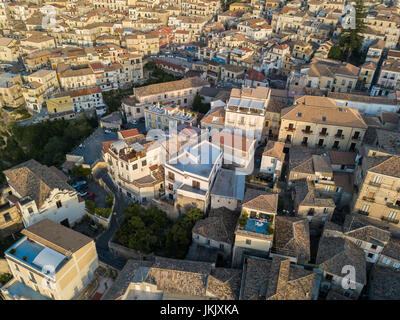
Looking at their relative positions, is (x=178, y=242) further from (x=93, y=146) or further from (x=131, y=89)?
(x=131, y=89)

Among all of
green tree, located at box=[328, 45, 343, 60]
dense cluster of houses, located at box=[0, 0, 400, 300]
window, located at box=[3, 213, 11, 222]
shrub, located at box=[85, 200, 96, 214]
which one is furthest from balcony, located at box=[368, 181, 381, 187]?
green tree, located at box=[328, 45, 343, 60]

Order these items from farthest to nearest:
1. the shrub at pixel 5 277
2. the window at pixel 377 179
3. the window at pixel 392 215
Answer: the shrub at pixel 5 277 → the window at pixel 392 215 → the window at pixel 377 179

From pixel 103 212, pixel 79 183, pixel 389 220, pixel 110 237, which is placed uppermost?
pixel 389 220

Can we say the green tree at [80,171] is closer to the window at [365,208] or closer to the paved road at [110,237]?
the paved road at [110,237]

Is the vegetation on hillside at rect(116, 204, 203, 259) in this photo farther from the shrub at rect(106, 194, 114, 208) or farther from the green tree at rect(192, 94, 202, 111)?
the green tree at rect(192, 94, 202, 111)

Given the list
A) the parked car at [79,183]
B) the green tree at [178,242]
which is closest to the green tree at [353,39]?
the green tree at [178,242]

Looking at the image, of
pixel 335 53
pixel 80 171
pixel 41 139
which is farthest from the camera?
pixel 335 53

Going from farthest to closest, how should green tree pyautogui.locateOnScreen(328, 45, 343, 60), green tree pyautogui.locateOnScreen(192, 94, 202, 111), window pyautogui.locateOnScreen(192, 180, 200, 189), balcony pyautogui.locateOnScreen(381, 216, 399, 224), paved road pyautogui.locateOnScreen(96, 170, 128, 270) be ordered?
green tree pyautogui.locateOnScreen(328, 45, 343, 60)
green tree pyautogui.locateOnScreen(192, 94, 202, 111)
window pyautogui.locateOnScreen(192, 180, 200, 189)
paved road pyautogui.locateOnScreen(96, 170, 128, 270)
balcony pyautogui.locateOnScreen(381, 216, 399, 224)

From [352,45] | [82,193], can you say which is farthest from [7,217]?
[352,45]

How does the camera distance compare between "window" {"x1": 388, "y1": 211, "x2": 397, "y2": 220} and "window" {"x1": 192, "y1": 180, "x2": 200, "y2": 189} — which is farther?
Result: "window" {"x1": 192, "y1": 180, "x2": 200, "y2": 189}

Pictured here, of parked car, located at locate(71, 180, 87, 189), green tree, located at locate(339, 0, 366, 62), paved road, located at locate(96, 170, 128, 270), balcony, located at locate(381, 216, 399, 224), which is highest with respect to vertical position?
green tree, located at locate(339, 0, 366, 62)

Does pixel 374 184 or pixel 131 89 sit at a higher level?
pixel 374 184

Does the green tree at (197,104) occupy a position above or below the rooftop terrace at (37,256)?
above

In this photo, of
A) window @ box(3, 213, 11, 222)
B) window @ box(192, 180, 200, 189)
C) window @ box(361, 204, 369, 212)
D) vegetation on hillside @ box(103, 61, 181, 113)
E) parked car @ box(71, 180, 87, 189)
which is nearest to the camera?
window @ box(361, 204, 369, 212)
